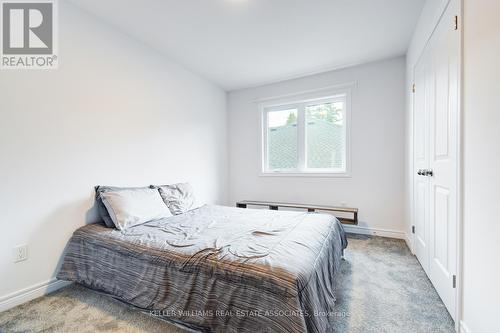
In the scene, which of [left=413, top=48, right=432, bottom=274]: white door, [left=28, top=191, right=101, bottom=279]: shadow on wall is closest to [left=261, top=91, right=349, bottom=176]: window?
[left=413, top=48, right=432, bottom=274]: white door

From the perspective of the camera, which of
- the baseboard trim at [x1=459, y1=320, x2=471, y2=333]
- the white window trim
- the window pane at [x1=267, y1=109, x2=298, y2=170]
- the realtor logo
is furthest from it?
the window pane at [x1=267, y1=109, x2=298, y2=170]

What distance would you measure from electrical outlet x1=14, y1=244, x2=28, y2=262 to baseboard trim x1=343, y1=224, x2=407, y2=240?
11.9 ft

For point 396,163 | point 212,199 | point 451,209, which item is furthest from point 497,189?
point 212,199

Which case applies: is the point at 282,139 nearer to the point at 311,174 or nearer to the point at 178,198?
the point at 311,174

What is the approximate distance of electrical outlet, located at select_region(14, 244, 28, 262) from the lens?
172 cm

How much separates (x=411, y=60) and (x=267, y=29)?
69.2 inches

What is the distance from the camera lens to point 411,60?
264 cm

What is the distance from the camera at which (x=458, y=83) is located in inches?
54.3

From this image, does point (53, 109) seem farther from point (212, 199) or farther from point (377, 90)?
point (377, 90)

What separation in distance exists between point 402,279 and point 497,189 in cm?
137

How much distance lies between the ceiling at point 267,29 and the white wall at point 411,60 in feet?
0.38

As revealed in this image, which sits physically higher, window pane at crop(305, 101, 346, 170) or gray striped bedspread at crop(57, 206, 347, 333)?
window pane at crop(305, 101, 346, 170)

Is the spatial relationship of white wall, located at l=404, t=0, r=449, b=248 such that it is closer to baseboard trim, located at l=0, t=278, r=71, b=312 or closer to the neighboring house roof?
the neighboring house roof

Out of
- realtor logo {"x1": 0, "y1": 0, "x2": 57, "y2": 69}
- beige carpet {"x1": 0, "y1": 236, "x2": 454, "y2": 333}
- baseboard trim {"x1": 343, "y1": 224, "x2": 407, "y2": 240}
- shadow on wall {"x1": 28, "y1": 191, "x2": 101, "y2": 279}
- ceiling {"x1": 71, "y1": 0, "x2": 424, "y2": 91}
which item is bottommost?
beige carpet {"x1": 0, "y1": 236, "x2": 454, "y2": 333}
